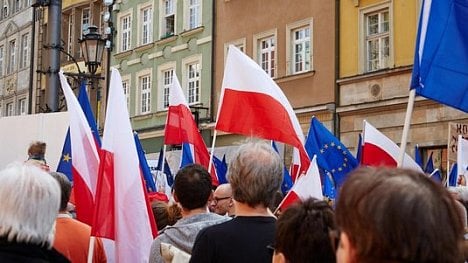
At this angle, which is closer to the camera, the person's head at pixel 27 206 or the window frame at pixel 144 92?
the person's head at pixel 27 206

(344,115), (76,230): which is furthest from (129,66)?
(76,230)

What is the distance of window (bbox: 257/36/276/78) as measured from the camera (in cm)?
2180

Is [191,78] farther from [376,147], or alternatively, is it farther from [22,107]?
[376,147]

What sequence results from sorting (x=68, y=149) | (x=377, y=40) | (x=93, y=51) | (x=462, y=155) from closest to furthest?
(x=68, y=149)
(x=462, y=155)
(x=93, y=51)
(x=377, y=40)

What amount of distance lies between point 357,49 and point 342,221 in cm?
1743

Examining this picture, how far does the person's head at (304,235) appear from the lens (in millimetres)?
2803

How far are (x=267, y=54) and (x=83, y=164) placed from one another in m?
16.3

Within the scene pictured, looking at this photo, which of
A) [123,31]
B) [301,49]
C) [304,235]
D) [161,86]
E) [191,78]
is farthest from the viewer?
[123,31]

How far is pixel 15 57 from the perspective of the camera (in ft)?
127

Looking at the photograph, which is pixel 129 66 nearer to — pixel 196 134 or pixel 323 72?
pixel 323 72

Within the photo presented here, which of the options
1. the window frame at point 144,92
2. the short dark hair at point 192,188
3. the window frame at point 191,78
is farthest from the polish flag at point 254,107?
the window frame at point 144,92

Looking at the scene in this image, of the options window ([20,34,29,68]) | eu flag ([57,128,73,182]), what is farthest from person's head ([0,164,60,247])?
window ([20,34,29,68])

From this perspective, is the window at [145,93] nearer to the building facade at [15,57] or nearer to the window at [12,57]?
the building facade at [15,57]

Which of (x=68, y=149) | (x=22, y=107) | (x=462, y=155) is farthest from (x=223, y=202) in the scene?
(x=22, y=107)
